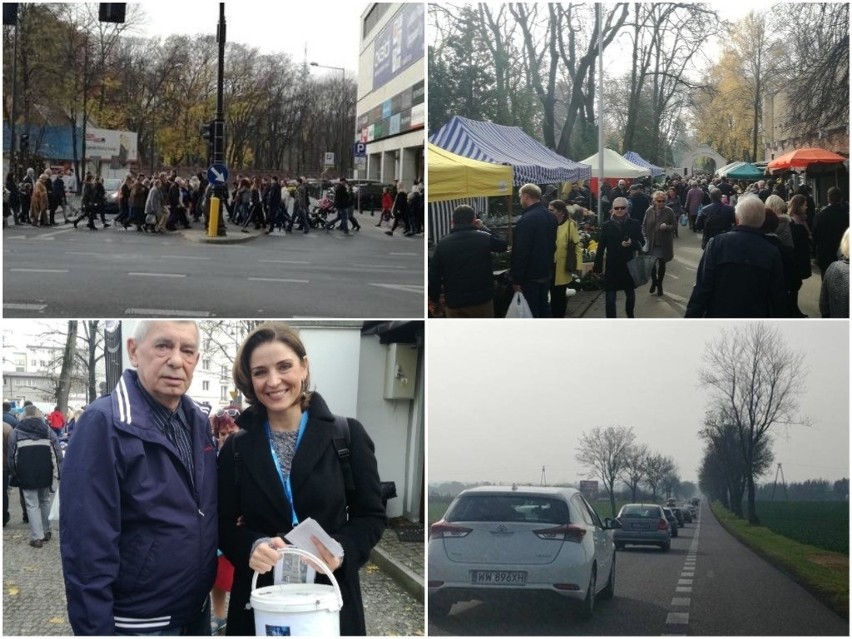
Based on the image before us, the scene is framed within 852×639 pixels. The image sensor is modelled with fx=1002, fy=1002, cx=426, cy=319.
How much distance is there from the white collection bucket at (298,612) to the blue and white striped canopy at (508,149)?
2.89 meters

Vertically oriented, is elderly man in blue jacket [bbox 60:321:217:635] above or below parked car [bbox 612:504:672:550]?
above

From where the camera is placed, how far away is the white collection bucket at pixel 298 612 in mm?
3488

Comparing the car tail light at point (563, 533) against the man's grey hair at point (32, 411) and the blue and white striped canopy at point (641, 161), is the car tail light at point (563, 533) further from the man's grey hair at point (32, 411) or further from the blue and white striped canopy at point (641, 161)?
the man's grey hair at point (32, 411)

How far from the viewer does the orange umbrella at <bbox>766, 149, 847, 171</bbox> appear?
5.76 metres

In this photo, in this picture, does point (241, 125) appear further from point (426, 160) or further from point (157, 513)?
point (157, 513)

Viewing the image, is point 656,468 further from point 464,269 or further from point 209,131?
point 209,131

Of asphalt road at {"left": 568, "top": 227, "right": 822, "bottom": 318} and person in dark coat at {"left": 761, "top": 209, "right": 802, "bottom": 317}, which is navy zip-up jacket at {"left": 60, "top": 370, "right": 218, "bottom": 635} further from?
person in dark coat at {"left": 761, "top": 209, "right": 802, "bottom": 317}

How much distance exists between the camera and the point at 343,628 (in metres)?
3.80

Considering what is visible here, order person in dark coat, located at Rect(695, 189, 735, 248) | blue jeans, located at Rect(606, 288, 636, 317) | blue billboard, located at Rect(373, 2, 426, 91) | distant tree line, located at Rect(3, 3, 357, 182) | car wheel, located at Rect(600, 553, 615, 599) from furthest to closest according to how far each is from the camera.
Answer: distant tree line, located at Rect(3, 3, 357, 182)
person in dark coat, located at Rect(695, 189, 735, 248)
blue billboard, located at Rect(373, 2, 426, 91)
blue jeans, located at Rect(606, 288, 636, 317)
car wheel, located at Rect(600, 553, 615, 599)

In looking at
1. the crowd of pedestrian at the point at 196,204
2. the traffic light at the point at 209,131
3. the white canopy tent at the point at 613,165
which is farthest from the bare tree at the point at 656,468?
the traffic light at the point at 209,131

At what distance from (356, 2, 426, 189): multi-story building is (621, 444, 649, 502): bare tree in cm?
213

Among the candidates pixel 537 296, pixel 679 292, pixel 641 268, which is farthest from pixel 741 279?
pixel 537 296

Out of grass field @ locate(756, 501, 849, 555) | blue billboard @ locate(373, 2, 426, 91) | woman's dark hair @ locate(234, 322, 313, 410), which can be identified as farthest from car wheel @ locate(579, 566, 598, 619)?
blue billboard @ locate(373, 2, 426, 91)

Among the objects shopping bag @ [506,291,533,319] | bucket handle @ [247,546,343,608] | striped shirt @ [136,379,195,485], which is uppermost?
shopping bag @ [506,291,533,319]
